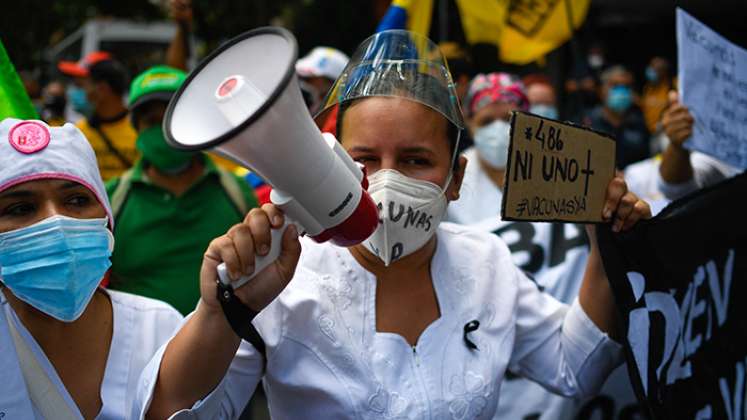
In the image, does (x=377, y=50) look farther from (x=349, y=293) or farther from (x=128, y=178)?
(x=128, y=178)

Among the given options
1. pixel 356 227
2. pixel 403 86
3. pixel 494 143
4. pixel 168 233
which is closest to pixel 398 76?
pixel 403 86

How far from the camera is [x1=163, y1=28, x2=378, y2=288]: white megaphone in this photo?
139 centimetres

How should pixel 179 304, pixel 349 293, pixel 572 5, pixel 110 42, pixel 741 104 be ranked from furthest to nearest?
pixel 110 42
pixel 572 5
pixel 179 304
pixel 741 104
pixel 349 293

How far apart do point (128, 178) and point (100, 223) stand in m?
2.01

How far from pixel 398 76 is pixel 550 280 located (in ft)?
4.98

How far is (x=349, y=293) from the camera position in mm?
2066

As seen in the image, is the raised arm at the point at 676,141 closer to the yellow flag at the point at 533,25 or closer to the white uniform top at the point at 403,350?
the white uniform top at the point at 403,350

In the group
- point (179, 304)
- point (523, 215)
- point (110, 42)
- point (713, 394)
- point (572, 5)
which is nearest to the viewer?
point (523, 215)

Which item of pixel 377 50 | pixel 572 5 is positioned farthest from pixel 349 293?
pixel 572 5

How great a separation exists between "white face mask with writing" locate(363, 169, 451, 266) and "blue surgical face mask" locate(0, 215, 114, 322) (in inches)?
26.6

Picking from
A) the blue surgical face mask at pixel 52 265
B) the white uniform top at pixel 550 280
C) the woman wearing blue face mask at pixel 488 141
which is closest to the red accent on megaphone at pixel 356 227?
the blue surgical face mask at pixel 52 265

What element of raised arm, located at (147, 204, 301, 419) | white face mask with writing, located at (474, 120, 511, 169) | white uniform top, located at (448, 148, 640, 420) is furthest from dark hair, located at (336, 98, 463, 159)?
white face mask with writing, located at (474, 120, 511, 169)

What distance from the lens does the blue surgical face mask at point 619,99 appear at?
8.49 m

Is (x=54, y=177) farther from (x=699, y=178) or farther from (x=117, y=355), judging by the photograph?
(x=699, y=178)
